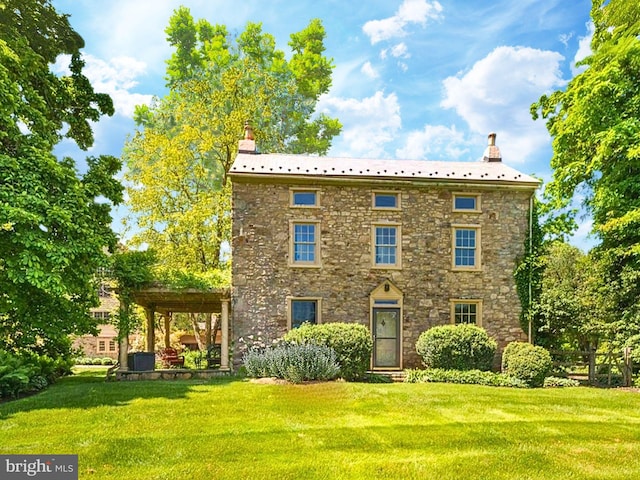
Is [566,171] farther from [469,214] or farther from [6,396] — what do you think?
[6,396]

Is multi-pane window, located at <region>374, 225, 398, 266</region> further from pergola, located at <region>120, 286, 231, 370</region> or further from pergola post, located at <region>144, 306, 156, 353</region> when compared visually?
pergola post, located at <region>144, 306, 156, 353</region>

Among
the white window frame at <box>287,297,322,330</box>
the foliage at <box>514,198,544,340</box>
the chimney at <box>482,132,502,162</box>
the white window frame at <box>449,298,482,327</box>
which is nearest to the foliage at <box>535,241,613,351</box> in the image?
the foliage at <box>514,198,544,340</box>

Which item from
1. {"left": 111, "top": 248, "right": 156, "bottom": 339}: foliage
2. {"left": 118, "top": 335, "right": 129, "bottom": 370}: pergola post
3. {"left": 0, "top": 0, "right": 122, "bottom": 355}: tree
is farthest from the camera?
{"left": 118, "top": 335, "right": 129, "bottom": 370}: pergola post

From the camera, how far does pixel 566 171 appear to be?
16.8 metres

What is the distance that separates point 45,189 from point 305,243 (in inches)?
302

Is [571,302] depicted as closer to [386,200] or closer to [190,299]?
[386,200]

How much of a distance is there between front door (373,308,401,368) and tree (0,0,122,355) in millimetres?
8484

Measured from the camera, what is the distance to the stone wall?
15422 mm

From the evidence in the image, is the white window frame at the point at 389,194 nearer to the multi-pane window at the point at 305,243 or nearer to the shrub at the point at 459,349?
the multi-pane window at the point at 305,243

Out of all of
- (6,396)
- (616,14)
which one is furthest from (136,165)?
(616,14)

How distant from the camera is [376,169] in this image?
16.5 m

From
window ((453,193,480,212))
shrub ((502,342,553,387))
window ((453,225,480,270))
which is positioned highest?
window ((453,193,480,212))

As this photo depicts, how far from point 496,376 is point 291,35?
2747cm

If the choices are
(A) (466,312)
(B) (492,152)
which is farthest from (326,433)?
(B) (492,152)
